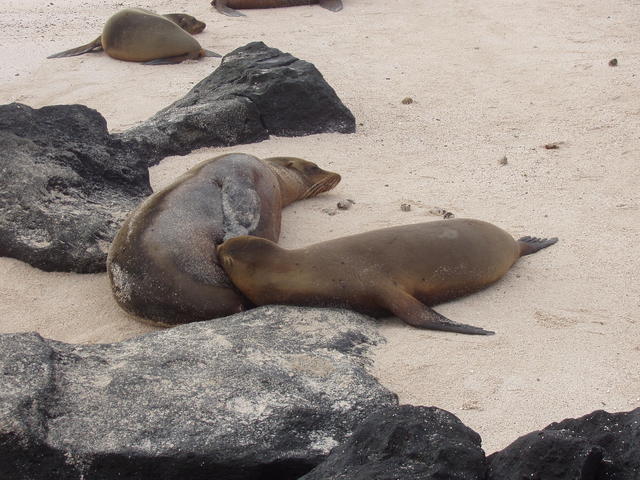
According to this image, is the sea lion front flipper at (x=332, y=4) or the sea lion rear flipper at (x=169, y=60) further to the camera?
the sea lion front flipper at (x=332, y=4)

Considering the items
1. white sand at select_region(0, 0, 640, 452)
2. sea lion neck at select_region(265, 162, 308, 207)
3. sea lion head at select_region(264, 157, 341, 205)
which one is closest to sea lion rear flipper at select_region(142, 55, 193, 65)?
white sand at select_region(0, 0, 640, 452)

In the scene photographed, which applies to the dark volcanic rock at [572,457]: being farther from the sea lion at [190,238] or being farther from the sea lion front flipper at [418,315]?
the sea lion at [190,238]

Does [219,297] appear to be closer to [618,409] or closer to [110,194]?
[110,194]

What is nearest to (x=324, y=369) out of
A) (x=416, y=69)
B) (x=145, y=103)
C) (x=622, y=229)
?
(x=622, y=229)

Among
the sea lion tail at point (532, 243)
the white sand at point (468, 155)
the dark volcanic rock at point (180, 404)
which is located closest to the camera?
the dark volcanic rock at point (180, 404)

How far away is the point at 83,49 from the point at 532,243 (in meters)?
6.68

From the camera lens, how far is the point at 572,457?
7.88ft

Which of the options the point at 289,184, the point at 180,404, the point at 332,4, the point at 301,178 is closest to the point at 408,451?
the point at 180,404

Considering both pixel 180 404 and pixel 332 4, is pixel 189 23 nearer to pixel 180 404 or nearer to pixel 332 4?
pixel 332 4

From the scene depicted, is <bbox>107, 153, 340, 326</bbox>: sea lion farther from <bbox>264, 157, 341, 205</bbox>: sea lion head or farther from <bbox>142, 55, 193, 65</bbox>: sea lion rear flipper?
<bbox>142, 55, 193, 65</bbox>: sea lion rear flipper

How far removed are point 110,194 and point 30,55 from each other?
4.93 meters

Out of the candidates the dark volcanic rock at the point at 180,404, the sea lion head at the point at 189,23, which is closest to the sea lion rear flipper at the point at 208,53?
the sea lion head at the point at 189,23

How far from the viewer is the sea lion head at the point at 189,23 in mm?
11023

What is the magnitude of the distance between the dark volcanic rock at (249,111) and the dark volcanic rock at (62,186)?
0.62 metres
